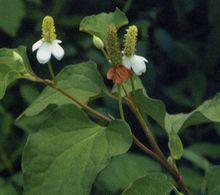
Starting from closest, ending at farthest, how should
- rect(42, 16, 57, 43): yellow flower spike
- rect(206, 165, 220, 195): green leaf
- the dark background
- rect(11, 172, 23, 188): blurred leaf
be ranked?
rect(42, 16, 57, 43): yellow flower spike
rect(206, 165, 220, 195): green leaf
rect(11, 172, 23, 188): blurred leaf
the dark background

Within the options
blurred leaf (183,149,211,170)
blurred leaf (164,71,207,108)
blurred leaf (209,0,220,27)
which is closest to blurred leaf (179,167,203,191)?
blurred leaf (183,149,211,170)

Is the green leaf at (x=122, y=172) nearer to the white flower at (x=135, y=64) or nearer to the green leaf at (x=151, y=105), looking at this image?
the green leaf at (x=151, y=105)

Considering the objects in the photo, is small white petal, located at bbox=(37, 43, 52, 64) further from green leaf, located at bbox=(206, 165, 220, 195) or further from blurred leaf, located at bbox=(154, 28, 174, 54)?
blurred leaf, located at bbox=(154, 28, 174, 54)

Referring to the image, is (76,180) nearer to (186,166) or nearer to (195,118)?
(195,118)

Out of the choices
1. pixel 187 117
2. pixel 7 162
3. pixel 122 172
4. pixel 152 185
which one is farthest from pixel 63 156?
pixel 7 162

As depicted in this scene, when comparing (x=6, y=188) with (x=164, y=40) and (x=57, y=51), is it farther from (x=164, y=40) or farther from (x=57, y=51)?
(x=57, y=51)

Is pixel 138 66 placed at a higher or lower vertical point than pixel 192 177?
higher
